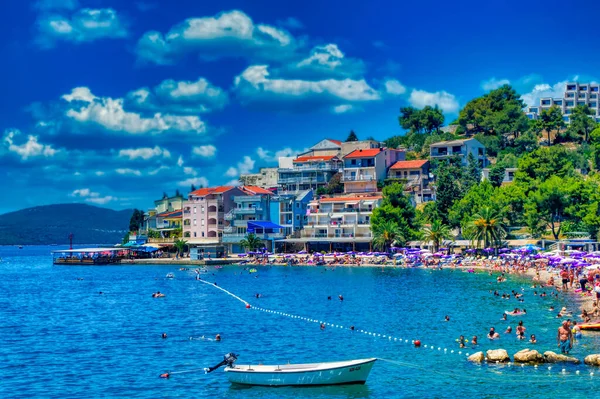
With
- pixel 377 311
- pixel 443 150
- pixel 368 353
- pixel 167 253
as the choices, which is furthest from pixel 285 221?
pixel 368 353

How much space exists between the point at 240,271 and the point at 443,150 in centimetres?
5437

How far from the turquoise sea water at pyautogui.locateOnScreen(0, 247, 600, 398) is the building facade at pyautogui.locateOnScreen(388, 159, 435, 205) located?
1730 inches

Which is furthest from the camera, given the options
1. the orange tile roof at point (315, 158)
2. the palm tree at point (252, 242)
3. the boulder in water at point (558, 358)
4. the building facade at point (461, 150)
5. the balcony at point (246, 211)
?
the orange tile roof at point (315, 158)

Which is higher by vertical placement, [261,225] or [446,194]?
[446,194]

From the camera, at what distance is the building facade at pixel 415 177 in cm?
13050

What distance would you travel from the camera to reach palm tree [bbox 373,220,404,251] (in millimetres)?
111125

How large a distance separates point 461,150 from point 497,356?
105519 mm

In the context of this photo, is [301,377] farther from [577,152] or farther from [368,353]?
[577,152]

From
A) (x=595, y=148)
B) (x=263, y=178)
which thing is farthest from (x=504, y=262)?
(x=263, y=178)

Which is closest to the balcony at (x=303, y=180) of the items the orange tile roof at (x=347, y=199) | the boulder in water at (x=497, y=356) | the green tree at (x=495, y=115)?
the orange tile roof at (x=347, y=199)

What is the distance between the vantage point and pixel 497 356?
35.7 meters

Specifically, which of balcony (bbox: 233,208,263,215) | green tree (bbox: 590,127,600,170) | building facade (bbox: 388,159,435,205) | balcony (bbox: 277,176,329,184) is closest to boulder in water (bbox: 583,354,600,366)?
building facade (bbox: 388,159,435,205)

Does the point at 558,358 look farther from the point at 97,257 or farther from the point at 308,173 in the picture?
the point at 308,173

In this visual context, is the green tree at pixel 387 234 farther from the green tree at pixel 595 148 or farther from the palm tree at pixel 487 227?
the green tree at pixel 595 148
